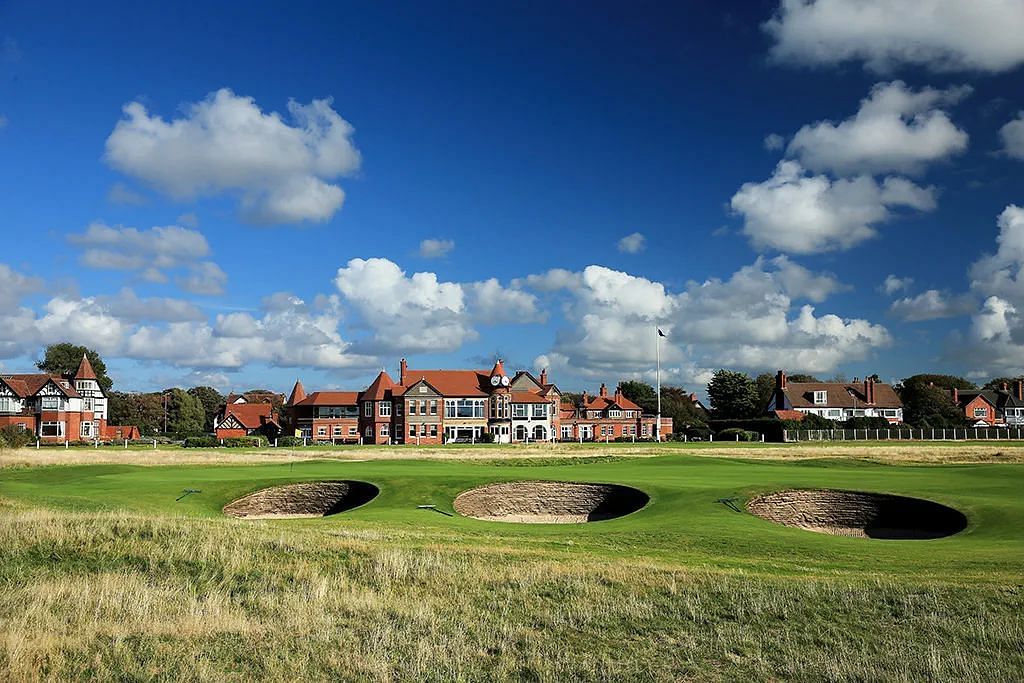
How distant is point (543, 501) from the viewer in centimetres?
3128

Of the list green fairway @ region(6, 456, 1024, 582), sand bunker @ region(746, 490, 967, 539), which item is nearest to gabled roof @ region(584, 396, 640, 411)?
green fairway @ region(6, 456, 1024, 582)

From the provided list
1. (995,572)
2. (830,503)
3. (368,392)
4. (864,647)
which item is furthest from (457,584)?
(368,392)

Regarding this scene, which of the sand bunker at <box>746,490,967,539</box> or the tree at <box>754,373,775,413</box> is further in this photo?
the tree at <box>754,373,775,413</box>

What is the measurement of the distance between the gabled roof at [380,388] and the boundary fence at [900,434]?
1675 inches

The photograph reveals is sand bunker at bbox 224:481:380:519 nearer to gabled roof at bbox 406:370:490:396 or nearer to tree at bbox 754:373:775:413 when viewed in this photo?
gabled roof at bbox 406:370:490:396

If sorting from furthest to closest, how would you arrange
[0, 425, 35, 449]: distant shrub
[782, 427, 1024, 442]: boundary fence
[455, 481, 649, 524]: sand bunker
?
[782, 427, 1024, 442]: boundary fence < [0, 425, 35, 449]: distant shrub < [455, 481, 649, 524]: sand bunker

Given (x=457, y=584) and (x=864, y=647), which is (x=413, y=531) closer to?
(x=457, y=584)

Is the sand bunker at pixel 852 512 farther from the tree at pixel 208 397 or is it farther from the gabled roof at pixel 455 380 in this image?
the tree at pixel 208 397

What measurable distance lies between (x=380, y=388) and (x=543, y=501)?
6450cm

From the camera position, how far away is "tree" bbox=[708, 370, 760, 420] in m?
117

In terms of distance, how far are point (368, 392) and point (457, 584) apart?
8150 centimetres

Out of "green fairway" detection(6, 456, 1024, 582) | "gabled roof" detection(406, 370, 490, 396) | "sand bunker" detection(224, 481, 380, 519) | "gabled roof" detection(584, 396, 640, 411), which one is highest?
"gabled roof" detection(406, 370, 490, 396)

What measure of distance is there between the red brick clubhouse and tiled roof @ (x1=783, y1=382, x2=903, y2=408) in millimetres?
35750

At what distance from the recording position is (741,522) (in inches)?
901
